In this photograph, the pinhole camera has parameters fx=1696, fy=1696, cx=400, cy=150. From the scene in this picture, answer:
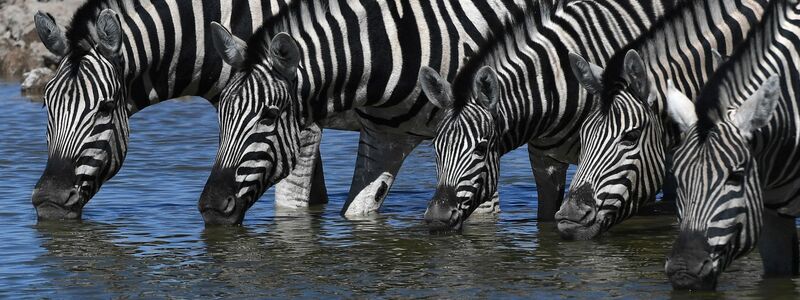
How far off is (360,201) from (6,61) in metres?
17.2

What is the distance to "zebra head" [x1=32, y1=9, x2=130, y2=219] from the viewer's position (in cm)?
1316

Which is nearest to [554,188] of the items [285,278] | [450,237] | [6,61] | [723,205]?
[450,237]

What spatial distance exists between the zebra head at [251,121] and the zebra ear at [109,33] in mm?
916

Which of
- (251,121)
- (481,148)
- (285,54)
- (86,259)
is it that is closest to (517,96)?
(481,148)

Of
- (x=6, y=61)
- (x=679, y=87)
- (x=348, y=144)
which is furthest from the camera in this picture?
(x=6, y=61)

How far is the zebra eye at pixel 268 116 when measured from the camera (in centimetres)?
1271

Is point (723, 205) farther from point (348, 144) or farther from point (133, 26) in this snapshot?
point (348, 144)

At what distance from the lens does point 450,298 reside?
33.8 ft

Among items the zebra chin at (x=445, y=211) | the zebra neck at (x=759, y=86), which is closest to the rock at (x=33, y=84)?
the zebra chin at (x=445, y=211)

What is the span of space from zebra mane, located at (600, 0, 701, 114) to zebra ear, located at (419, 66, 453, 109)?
1.21 m

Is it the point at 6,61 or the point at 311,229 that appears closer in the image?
the point at 311,229

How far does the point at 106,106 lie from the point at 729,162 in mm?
5856

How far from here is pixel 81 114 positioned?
43.2ft

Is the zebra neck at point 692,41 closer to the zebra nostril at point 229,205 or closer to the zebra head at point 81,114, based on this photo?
the zebra nostril at point 229,205
